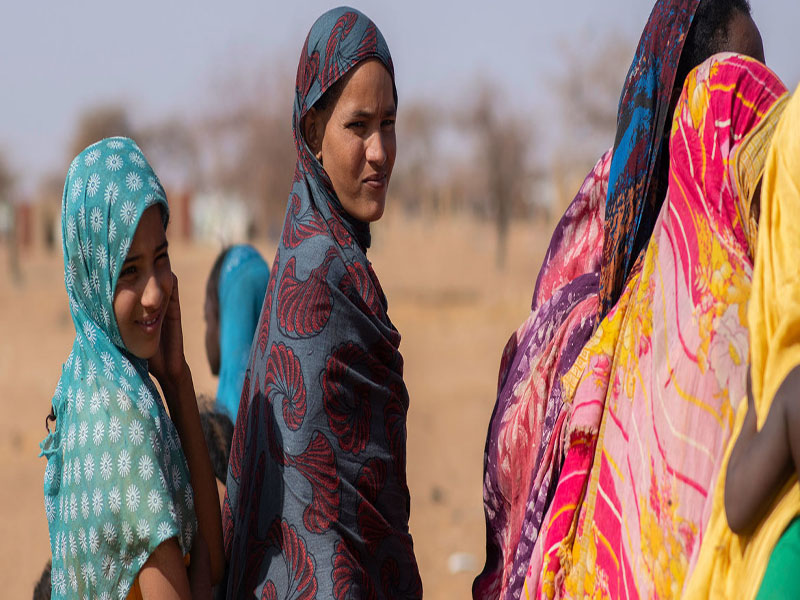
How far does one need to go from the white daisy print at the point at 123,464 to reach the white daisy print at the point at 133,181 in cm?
57

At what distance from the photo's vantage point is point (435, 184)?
56.6m

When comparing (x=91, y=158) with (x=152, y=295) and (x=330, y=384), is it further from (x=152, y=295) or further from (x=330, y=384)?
(x=330, y=384)

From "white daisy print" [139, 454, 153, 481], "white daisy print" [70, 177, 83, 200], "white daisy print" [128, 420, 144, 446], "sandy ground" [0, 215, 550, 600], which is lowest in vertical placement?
"sandy ground" [0, 215, 550, 600]

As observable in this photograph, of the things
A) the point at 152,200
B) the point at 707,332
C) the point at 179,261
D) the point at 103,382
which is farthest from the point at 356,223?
the point at 179,261

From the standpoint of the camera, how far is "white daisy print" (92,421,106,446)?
211 centimetres

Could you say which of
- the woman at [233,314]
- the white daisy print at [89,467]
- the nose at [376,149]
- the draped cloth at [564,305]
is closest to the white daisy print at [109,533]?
the white daisy print at [89,467]

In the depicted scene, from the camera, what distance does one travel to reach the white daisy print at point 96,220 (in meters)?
2.17

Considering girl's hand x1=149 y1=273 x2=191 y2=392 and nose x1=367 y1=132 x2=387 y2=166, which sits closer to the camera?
girl's hand x1=149 y1=273 x2=191 y2=392

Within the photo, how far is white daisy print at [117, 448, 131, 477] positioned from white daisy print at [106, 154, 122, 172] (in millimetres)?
618

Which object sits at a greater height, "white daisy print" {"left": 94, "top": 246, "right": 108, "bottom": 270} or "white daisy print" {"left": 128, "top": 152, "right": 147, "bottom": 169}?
"white daisy print" {"left": 128, "top": 152, "right": 147, "bottom": 169}

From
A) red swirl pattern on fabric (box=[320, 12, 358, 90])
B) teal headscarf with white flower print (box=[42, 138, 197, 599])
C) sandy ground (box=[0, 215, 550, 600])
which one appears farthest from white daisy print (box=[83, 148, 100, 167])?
sandy ground (box=[0, 215, 550, 600])

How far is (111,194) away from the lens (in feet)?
7.14

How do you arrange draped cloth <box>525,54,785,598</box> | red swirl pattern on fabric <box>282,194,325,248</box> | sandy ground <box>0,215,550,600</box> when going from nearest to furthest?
draped cloth <box>525,54,785,598</box> < red swirl pattern on fabric <box>282,194,325,248</box> < sandy ground <box>0,215,550,600</box>

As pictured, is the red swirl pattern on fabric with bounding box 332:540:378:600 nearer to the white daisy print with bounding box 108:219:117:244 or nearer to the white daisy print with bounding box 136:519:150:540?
the white daisy print with bounding box 136:519:150:540
